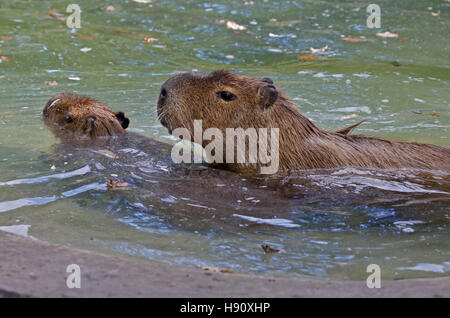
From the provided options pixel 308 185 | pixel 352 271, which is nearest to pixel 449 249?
pixel 352 271

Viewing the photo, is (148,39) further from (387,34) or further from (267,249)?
(267,249)

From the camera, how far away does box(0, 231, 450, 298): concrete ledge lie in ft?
8.82

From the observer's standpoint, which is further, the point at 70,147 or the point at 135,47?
the point at 135,47

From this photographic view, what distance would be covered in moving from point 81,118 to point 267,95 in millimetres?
2159

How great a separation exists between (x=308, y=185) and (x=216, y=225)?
101cm

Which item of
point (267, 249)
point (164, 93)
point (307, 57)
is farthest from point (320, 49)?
point (267, 249)

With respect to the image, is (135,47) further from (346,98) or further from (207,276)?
(207,276)

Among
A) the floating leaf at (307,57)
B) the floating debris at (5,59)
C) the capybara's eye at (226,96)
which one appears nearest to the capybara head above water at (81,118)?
the capybara's eye at (226,96)

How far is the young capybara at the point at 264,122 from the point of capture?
5.09m

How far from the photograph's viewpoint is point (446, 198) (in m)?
4.75

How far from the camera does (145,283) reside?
2818mm

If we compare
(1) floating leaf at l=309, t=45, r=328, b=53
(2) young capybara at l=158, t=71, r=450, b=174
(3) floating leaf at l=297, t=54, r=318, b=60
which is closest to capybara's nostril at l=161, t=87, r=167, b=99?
(2) young capybara at l=158, t=71, r=450, b=174

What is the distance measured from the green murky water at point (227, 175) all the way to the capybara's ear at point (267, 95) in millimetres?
663

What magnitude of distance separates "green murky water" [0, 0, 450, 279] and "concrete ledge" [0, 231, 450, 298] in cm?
48
